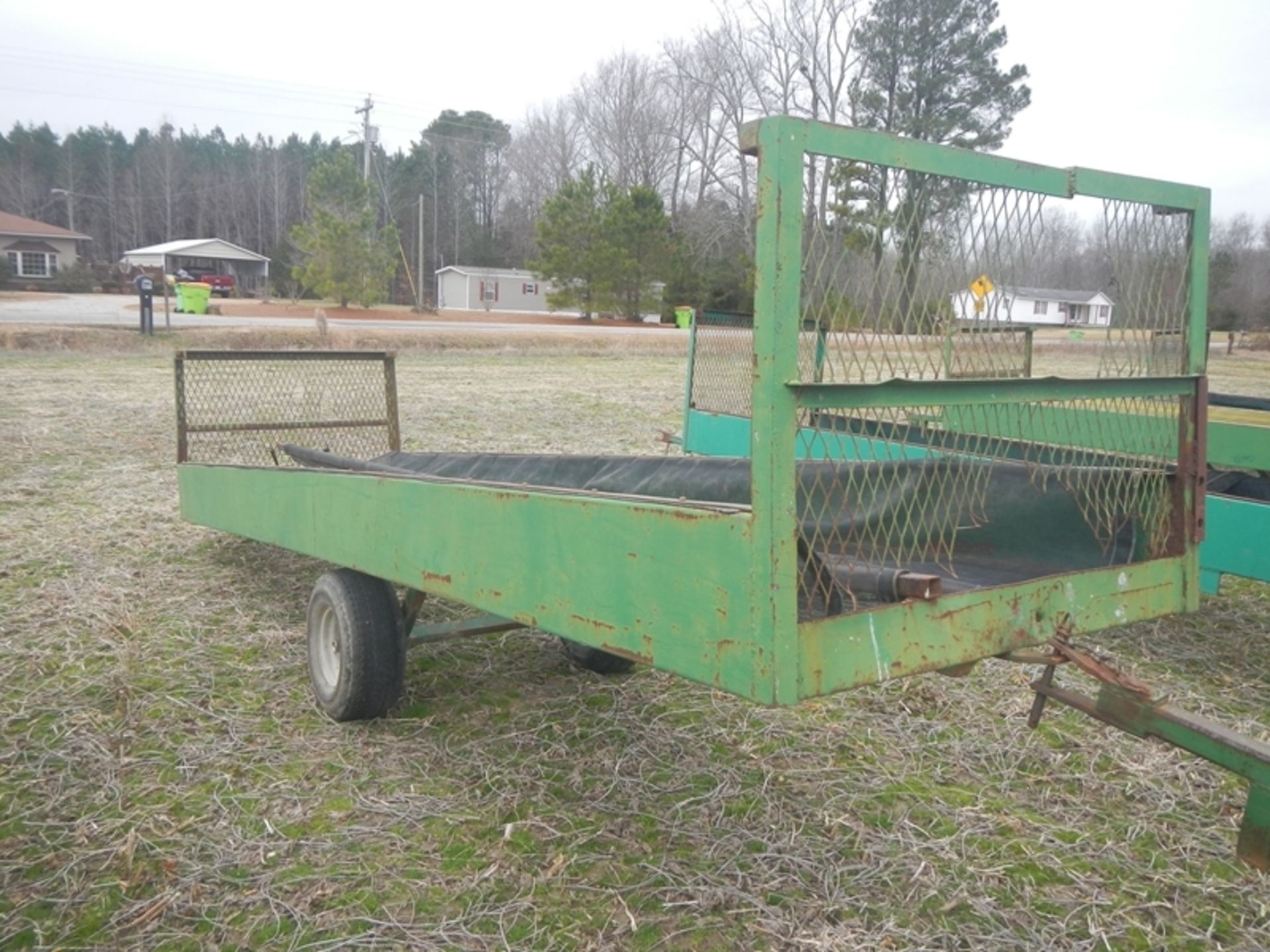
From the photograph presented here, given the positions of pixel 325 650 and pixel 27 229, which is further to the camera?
pixel 27 229

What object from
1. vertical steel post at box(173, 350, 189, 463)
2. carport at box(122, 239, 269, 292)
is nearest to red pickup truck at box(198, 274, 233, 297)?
carport at box(122, 239, 269, 292)

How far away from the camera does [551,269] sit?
4138 cm

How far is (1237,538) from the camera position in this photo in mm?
4758

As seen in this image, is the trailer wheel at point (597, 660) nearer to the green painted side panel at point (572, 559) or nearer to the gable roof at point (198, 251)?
the green painted side panel at point (572, 559)

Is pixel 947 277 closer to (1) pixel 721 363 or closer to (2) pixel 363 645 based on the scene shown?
(2) pixel 363 645

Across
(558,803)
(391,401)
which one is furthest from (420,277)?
(558,803)

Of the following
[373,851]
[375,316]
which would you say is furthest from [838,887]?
[375,316]

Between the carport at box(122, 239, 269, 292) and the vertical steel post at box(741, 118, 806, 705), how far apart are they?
209 feet

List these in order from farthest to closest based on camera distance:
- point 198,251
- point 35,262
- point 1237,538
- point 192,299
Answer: point 198,251
point 35,262
point 192,299
point 1237,538

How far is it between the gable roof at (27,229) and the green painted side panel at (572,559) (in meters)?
63.8

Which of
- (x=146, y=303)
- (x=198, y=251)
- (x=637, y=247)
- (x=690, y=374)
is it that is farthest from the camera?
(x=198, y=251)

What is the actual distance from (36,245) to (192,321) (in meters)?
39.1

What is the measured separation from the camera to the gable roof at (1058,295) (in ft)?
9.53

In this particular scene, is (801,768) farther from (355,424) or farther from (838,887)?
(355,424)
